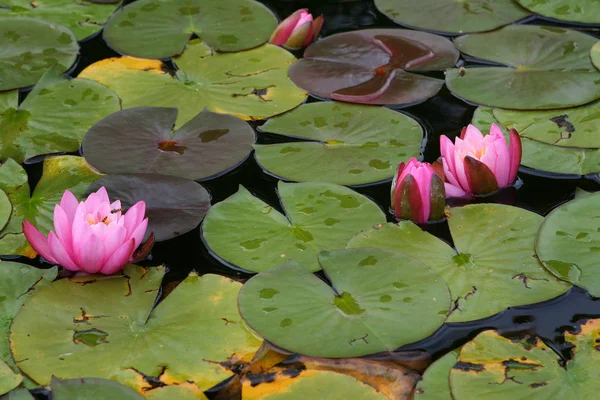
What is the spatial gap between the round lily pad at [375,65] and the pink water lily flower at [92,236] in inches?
50.9

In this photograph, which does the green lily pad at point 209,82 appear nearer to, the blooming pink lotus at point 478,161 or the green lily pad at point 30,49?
the green lily pad at point 30,49

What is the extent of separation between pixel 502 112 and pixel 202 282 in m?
1.61

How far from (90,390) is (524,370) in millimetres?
1232

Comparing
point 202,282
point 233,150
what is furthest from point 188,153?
point 202,282

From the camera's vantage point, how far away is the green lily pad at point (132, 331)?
6.97ft

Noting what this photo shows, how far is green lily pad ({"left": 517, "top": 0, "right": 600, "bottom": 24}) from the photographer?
3.86 m

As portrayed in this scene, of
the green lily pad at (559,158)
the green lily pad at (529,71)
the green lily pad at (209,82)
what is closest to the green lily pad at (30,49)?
the green lily pad at (209,82)

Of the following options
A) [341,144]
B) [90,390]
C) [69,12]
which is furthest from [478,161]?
[69,12]

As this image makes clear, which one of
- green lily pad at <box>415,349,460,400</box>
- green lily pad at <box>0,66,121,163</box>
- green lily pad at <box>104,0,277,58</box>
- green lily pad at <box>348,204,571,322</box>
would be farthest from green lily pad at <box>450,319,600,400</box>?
green lily pad at <box>104,0,277,58</box>

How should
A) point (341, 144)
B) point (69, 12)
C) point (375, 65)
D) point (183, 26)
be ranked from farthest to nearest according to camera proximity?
point (69, 12)
point (183, 26)
point (375, 65)
point (341, 144)

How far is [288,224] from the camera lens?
8.79 feet

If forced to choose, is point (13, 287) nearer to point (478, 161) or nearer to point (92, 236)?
point (92, 236)

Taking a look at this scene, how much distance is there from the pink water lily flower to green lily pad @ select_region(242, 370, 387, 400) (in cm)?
68

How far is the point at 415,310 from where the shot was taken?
7.49 feet
